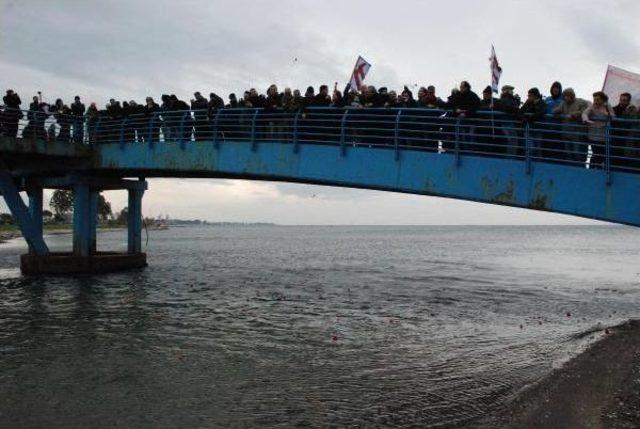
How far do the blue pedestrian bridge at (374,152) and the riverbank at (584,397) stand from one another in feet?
9.14

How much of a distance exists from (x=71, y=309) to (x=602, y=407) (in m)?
16.0

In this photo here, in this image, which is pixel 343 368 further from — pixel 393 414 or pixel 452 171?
pixel 452 171

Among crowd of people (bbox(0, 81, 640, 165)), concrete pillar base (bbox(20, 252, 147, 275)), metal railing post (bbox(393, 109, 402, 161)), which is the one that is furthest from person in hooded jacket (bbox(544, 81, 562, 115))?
concrete pillar base (bbox(20, 252, 147, 275))

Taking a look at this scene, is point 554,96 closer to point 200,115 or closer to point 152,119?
point 200,115

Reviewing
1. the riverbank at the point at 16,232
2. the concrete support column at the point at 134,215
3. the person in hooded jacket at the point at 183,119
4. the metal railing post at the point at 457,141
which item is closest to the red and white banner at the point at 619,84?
the metal railing post at the point at 457,141

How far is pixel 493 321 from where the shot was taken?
17.7 meters

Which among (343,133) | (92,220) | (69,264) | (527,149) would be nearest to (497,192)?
(527,149)

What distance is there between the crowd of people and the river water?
16.0 ft

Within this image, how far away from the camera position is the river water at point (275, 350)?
358 inches

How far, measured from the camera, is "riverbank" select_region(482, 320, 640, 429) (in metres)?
7.79

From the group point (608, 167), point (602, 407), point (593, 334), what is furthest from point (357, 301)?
point (602, 407)

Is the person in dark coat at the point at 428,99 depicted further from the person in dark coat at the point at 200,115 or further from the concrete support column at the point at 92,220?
the concrete support column at the point at 92,220

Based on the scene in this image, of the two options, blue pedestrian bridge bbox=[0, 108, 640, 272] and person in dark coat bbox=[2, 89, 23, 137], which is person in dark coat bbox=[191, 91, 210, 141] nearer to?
blue pedestrian bridge bbox=[0, 108, 640, 272]

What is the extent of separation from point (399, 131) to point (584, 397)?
24.4 ft
